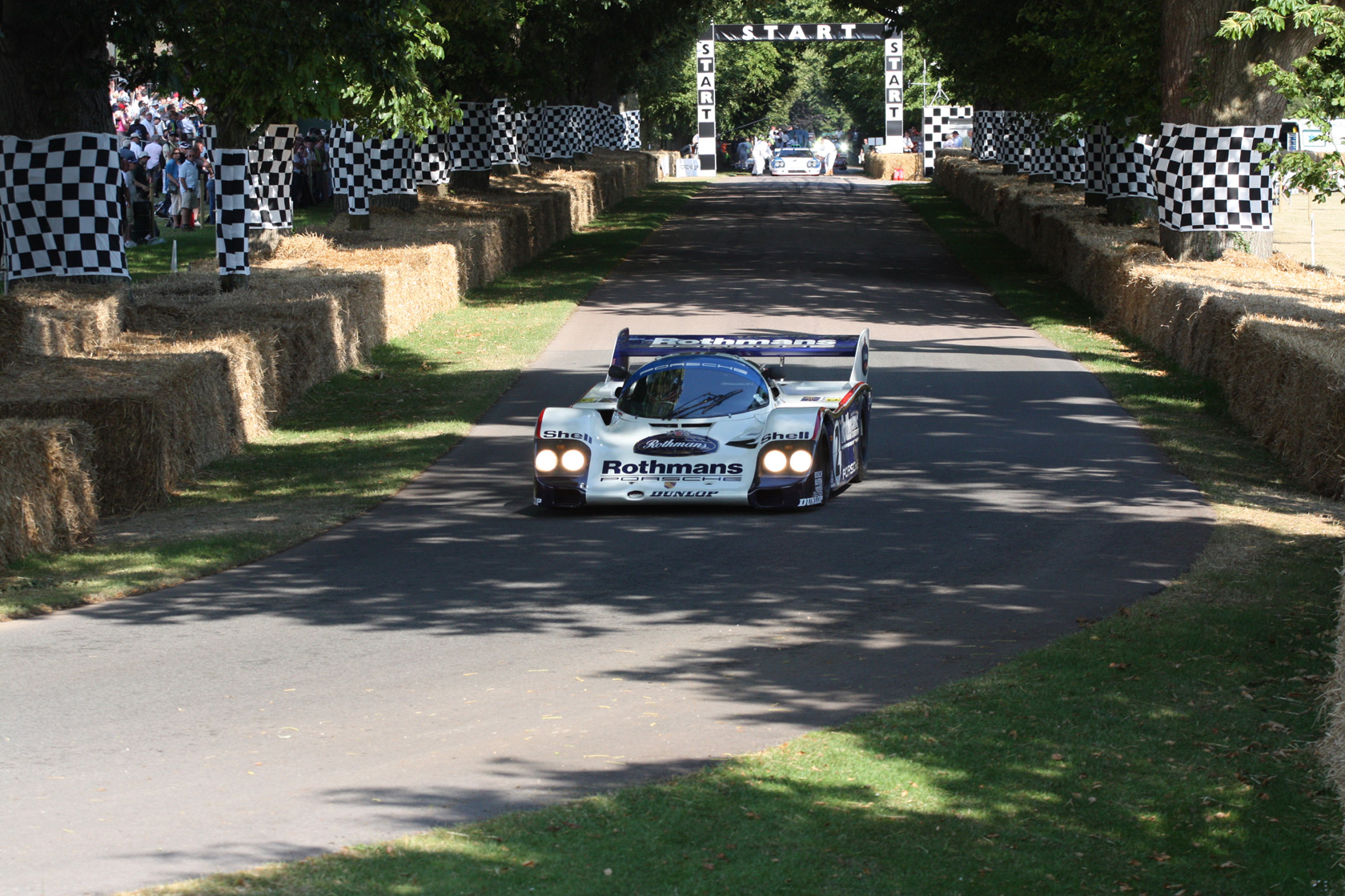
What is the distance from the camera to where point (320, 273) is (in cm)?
1975

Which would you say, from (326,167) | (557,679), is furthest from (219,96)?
(326,167)

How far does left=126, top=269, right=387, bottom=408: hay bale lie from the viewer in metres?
15.1

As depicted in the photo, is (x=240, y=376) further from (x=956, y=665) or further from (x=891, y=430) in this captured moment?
(x=956, y=665)

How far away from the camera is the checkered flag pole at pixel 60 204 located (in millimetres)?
15172

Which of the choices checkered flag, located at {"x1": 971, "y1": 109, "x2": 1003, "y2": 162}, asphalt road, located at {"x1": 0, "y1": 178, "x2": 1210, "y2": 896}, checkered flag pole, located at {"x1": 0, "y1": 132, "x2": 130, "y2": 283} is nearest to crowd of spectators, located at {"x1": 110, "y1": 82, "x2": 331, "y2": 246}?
checkered flag pole, located at {"x1": 0, "y1": 132, "x2": 130, "y2": 283}

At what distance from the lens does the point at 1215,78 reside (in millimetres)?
20547

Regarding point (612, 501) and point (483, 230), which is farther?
point (483, 230)

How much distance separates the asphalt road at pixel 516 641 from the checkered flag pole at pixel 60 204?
4872 millimetres

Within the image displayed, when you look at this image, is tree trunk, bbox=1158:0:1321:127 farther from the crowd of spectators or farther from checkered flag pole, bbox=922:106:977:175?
checkered flag pole, bbox=922:106:977:175

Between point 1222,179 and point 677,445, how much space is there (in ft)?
42.3

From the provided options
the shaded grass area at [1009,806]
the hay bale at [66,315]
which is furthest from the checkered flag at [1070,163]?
the shaded grass area at [1009,806]

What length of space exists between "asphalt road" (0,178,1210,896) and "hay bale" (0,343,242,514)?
187 centimetres

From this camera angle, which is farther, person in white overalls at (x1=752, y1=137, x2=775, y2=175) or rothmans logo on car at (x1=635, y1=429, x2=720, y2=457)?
person in white overalls at (x1=752, y1=137, x2=775, y2=175)

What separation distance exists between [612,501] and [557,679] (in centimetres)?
366
